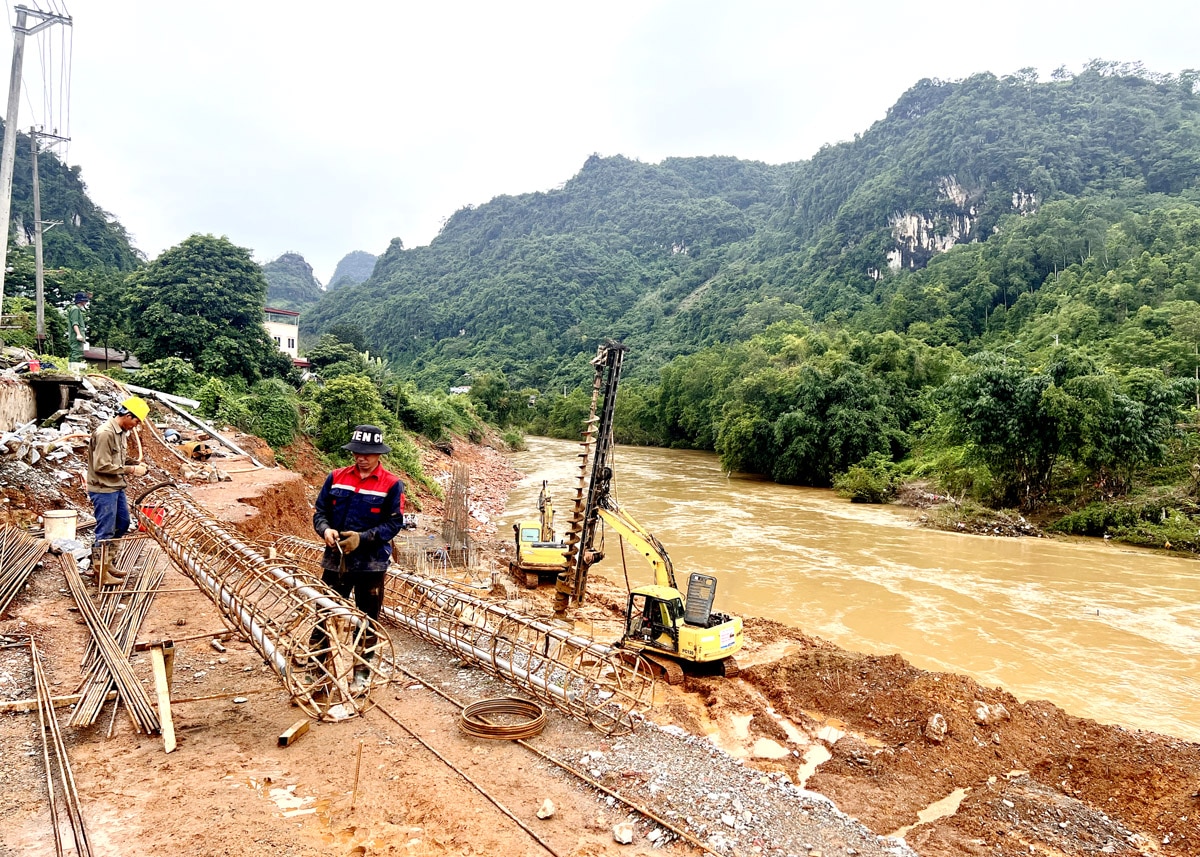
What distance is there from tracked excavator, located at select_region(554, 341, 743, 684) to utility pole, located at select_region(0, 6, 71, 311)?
1060 centimetres

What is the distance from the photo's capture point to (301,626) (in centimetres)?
528

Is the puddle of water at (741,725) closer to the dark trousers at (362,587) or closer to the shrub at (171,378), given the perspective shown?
the dark trousers at (362,587)

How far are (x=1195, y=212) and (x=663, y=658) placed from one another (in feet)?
221

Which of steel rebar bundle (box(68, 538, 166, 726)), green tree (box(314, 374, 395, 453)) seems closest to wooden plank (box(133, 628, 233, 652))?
steel rebar bundle (box(68, 538, 166, 726))

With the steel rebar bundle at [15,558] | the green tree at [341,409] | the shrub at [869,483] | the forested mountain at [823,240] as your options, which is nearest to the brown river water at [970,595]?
the shrub at [869,483]

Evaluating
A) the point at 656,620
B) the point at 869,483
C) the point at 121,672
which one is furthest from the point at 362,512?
the point at 869,483

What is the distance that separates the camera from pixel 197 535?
24.9ft

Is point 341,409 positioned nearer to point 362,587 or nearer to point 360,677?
point 362,587

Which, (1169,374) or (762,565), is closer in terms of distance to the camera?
(762,565)

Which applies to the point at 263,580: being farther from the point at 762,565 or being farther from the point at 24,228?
the point at 24,228

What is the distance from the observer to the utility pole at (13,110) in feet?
38.0

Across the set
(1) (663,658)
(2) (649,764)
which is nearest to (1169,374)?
(1) (663,658)

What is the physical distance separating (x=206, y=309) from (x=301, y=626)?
76.3 feet

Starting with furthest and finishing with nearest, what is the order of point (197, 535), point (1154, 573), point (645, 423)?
point (645, 423) < point (1154, 573) < point (197, 535)
